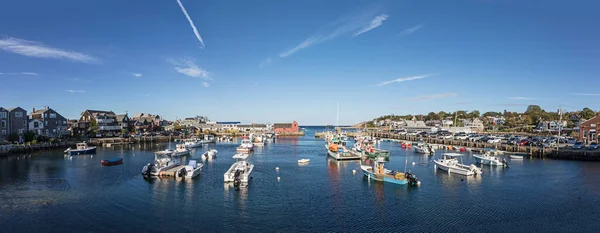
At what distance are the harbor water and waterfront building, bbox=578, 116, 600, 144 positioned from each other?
25.9 meters

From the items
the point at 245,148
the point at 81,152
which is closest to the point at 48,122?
the point at 81,152

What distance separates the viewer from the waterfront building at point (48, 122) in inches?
2628

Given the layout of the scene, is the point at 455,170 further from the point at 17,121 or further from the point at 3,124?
the point at 17,121

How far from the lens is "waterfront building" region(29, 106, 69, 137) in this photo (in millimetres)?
66750

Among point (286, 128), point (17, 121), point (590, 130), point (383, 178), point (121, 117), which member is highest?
point (121, 117)

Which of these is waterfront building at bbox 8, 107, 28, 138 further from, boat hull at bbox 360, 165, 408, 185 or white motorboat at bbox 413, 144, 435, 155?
white motorboat at bbox 413, 144, 435, 155

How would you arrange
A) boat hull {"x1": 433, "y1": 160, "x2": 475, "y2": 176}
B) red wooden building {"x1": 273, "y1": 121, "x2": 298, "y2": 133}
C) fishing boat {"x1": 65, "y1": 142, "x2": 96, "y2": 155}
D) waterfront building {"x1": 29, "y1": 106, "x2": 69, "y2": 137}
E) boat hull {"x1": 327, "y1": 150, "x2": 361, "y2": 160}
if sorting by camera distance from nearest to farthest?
1. boat hull {"x1": 433, "y1": 160, "x2": 475, "y2": 176}
2. boat hull {"x1": 327, "y1": 150, "x2": 361, "y2": 160}
3. fishing boat {"x1": 65, "y1": 142, "x2": 96, "y2": 155}
4. waterfront building {"x1": 29, "y1": 106, "x2": 69, "y2": 137}
5. red wooden building {"x1": 273, "y1": 121, "x2": 298, "y2": 133}

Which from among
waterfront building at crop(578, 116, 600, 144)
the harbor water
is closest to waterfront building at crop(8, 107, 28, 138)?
the harbor water

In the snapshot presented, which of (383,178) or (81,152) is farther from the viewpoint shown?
(81,152)

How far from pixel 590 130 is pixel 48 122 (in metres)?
93.0

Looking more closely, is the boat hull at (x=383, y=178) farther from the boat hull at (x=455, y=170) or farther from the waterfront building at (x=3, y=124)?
the waterfront building at (x=3, y=124)

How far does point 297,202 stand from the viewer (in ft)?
81.4

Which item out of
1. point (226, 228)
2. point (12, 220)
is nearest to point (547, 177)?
point (226, 228)

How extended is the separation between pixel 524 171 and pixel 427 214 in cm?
2217
